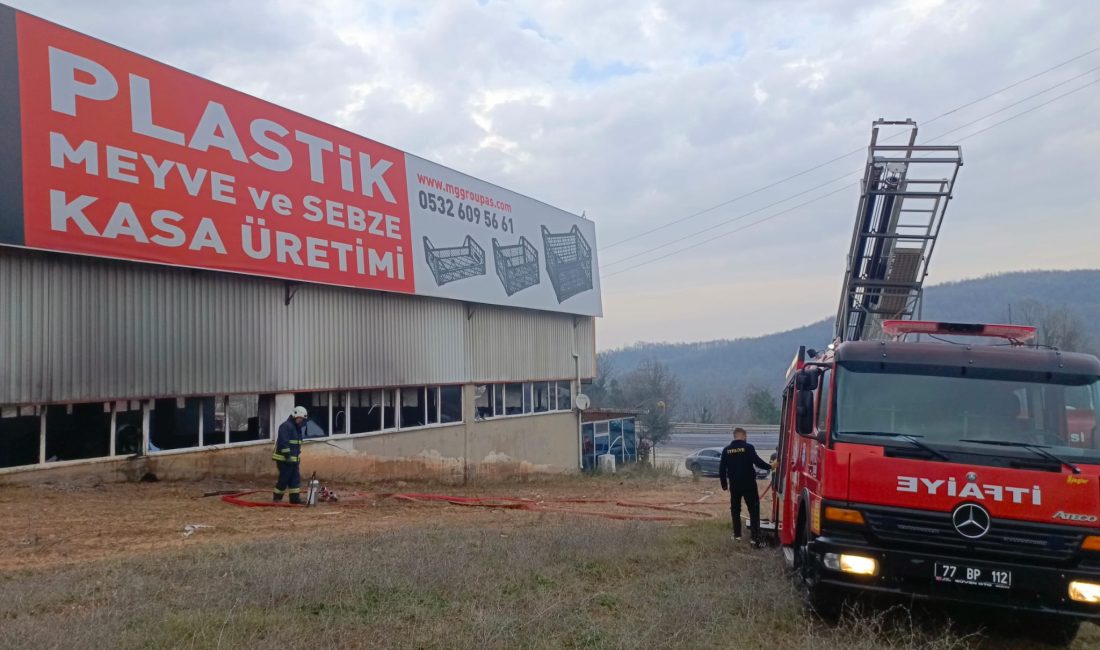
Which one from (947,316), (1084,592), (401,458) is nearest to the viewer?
(1084,592)

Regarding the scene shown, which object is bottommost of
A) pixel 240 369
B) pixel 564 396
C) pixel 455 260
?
pixel 564 396

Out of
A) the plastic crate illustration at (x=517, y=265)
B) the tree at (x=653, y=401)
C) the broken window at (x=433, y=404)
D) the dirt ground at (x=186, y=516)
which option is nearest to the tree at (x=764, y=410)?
the tree at (x=653, y=401)

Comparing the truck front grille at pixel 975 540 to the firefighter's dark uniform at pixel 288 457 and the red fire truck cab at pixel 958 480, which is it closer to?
the red fire truck cab at pixel 958 480

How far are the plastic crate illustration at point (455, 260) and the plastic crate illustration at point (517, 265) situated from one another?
40.4 inches

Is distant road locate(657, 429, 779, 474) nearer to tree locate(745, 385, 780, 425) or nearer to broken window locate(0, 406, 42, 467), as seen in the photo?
tree locate(745, 385, 780, 425)

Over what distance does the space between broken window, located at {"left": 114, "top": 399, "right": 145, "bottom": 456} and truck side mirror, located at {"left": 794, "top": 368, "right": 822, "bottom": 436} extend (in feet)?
39.5

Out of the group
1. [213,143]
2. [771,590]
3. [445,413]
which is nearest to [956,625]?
[771,590]

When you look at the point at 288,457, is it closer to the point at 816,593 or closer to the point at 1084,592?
the point at 816,593

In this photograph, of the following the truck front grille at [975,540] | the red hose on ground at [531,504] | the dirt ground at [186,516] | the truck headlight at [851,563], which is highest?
the truck front grille at [975,540]

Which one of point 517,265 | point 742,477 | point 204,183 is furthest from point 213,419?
point 517,265

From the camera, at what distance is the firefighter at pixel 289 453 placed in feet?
46.5

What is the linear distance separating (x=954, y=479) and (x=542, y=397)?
75.4 ft

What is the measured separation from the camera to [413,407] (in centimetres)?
2256

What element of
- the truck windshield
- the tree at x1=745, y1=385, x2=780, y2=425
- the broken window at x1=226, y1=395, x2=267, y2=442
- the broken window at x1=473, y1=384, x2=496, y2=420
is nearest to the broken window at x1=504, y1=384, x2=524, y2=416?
the broken window at x1=473, y1=384, x2=496, y2=420
